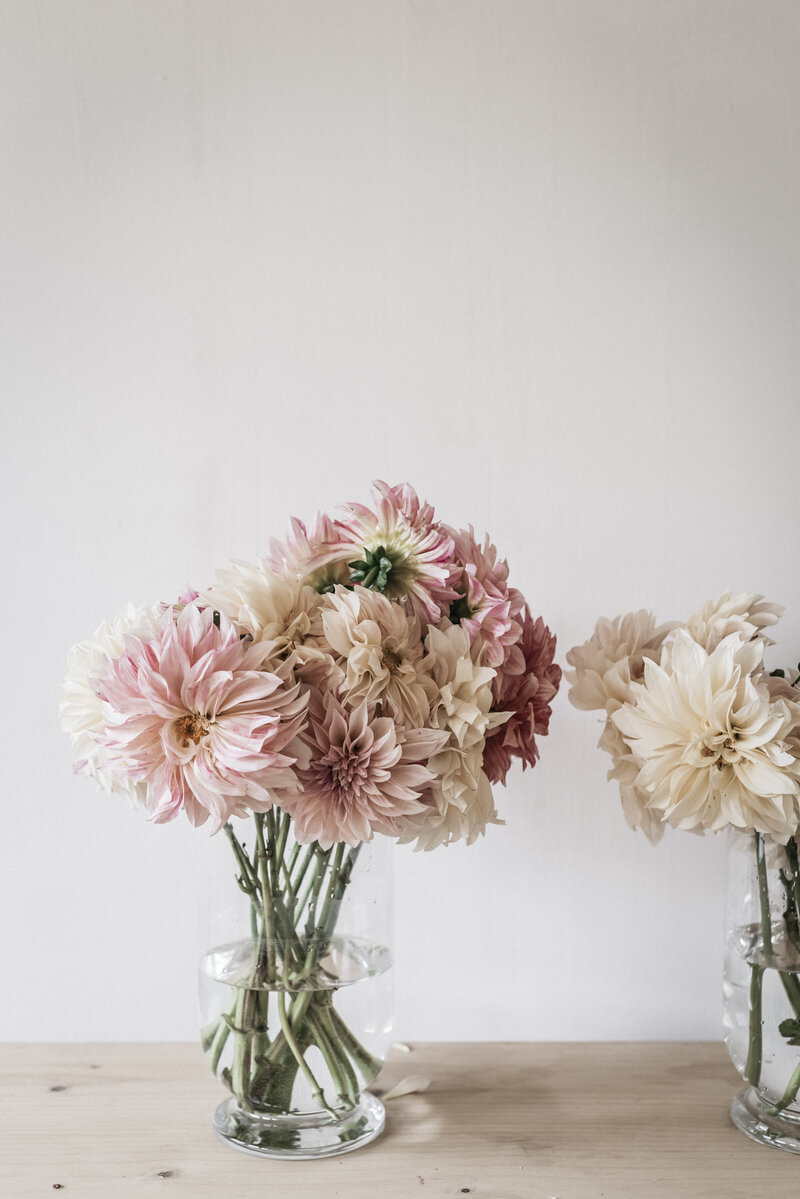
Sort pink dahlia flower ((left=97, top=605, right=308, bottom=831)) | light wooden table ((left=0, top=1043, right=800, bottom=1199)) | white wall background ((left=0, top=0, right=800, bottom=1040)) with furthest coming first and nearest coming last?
1. white wall background ((left=0, top=0, right=800, bottom=1040))
2. light wooden table ((left=0, top=1043, right=800, bottom=1199))
3. pink dahlia flower ((left=97, top=605, right=308, bottom=831))

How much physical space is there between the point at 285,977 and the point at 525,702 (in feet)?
0.88

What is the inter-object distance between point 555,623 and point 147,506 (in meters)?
0.40

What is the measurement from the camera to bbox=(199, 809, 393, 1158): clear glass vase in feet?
2.44

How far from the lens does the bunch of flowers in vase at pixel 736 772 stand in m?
0.71

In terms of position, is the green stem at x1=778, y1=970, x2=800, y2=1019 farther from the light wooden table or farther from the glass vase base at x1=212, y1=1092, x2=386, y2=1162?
the glass vase base at x1=212, y1=1092, x2=386, y2=1162

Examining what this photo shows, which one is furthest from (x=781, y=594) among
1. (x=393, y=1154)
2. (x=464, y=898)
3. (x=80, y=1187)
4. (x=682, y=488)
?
(x=80, y=1187)

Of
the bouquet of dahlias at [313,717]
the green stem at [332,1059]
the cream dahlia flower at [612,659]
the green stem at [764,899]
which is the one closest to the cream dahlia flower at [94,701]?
the bouquet of dahlias at [313,717]

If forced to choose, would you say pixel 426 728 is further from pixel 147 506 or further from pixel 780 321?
pixel 780 321

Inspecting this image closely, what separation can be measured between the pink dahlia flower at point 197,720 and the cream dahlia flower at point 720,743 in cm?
27

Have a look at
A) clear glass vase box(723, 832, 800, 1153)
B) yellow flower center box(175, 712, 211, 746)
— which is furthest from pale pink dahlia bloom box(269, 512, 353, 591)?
clear glass vase box(723, 832, 800, 1153)

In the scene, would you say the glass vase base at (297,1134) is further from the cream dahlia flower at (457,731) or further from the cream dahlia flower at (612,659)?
the cream dahlia flower at (612,659)

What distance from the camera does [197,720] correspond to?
0.64 metres

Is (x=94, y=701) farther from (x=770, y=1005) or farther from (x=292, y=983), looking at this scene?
(x=770, y=1005)

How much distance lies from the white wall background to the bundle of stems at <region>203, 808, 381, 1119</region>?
207 millimetres
